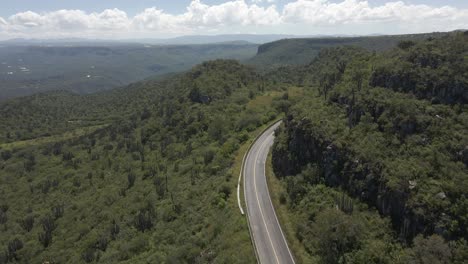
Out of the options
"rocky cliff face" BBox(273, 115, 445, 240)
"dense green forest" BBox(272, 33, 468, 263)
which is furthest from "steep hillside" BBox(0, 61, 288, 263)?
"rocky cliff face" BBox(273, 115, 445, 240)

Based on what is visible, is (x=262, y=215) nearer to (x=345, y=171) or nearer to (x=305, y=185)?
(x=305, y=185)

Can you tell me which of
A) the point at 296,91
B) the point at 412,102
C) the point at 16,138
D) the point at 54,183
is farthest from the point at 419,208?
the point at 16,138

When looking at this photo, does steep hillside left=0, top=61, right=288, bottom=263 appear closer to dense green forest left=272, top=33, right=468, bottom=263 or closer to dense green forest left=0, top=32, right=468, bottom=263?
dense green forest left=0, top=32, right=468, bottom=263

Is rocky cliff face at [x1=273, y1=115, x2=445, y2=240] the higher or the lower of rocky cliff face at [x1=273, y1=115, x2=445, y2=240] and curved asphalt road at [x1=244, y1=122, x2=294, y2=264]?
the higher

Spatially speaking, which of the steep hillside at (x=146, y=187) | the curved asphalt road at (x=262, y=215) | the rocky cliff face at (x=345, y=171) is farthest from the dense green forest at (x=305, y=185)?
the curved asphalt road at (x=262, y=215)

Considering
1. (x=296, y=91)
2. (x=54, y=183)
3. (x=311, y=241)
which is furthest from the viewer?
(x=296, y=91)

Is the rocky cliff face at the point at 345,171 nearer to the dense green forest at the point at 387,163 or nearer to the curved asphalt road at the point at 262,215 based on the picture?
the dense green forest at the point at 387,163

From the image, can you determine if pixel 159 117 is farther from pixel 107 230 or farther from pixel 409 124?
pixel 409 124
